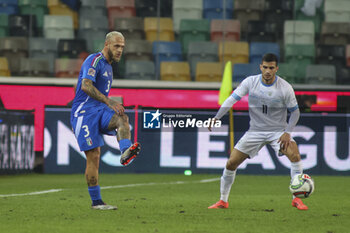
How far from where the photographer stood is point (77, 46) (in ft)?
54.4

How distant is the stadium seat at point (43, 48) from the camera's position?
16497 mm

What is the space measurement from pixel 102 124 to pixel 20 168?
24.4 feet

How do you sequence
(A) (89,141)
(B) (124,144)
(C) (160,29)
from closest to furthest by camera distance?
(B) (124,144), (A) (89,141), (C) (160,29)

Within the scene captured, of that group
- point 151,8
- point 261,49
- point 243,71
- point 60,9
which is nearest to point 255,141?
point 243,71

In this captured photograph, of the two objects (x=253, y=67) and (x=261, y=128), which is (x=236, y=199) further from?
(x=253, y=67)

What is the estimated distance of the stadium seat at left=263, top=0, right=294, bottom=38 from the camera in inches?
698

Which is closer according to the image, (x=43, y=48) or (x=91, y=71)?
(x=91, y=71)

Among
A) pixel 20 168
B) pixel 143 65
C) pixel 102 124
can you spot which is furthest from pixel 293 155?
pixel 143 65

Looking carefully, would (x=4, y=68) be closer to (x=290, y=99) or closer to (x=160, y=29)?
(x=160, y=29)

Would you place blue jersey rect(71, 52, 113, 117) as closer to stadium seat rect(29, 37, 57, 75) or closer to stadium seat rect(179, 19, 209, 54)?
stadium seat rect(29, 37, 57, 75)

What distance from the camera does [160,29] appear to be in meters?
17.2

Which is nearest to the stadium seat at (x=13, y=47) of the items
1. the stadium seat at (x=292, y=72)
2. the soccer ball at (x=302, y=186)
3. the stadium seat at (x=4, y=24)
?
the stadium seat at (x=4, y=24)

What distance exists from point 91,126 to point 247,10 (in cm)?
1170

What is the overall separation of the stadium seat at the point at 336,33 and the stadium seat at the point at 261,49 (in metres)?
1.40
